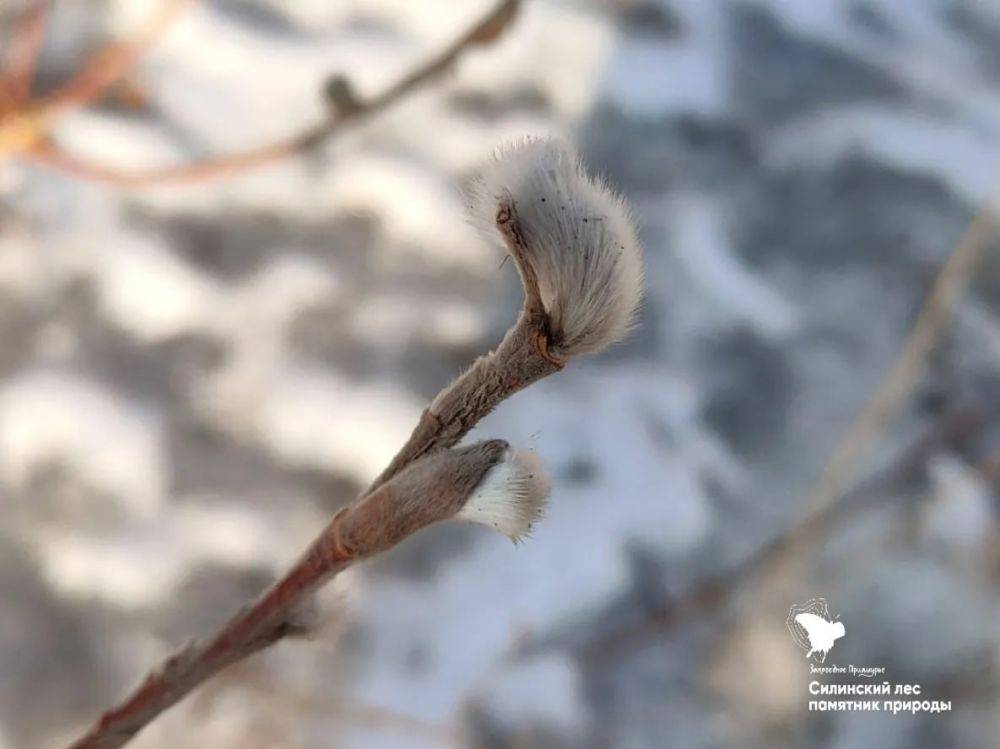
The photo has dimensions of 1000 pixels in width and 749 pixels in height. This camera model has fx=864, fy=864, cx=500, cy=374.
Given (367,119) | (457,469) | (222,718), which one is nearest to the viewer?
(457,469)

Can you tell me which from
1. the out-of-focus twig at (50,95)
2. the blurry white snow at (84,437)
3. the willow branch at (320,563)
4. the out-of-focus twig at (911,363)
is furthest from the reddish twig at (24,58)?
the out-of-focus twig at (911,363)

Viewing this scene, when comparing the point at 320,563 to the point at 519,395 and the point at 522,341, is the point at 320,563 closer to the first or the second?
the point at 522,341

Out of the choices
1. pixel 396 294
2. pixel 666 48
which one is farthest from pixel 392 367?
pixel 666 48

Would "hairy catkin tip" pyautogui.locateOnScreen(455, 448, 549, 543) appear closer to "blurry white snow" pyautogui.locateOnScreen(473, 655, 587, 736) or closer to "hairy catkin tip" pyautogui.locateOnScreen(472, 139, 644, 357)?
"hairy catkin tip" pyautogui.locateOnScreen(472, 139, 644, 357)

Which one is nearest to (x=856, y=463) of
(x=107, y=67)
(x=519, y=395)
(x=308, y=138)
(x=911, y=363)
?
(x=911, y=363)

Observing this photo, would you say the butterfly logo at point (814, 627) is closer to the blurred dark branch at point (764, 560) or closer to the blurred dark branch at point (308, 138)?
the blurred dark branch at point (764, 560)

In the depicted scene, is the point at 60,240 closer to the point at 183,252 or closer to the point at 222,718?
the point at 183,252
